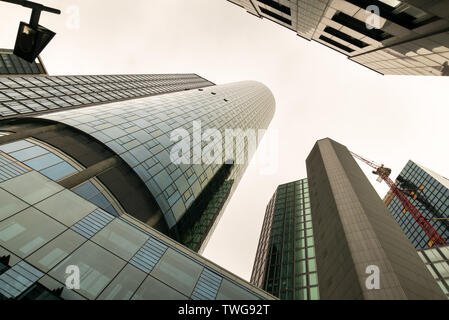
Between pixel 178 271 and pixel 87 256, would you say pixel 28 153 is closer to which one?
pixel 87 256

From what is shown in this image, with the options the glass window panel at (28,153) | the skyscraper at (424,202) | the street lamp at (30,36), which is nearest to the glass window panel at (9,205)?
the glass window panel at (28,153)

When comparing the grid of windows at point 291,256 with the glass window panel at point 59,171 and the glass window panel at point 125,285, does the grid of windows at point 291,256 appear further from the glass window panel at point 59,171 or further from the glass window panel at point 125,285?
the glass window panel at point 59,171

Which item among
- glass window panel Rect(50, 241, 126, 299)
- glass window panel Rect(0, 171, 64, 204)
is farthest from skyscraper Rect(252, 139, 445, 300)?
glass window panel Rect(0, 171, 64, 204)

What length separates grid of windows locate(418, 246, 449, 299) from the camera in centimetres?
3653

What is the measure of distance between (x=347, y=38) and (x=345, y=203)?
20.0 metres

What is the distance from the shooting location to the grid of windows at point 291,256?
122ft

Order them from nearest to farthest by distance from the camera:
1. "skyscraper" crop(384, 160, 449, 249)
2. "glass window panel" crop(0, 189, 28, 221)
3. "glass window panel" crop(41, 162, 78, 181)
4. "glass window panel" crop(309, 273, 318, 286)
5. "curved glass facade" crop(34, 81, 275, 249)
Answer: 1. "glass window panel" crop(0, 189, 28, 221)
2. "glass window panel" crop(41, 162, 78, 181)
3. "curved glass facade" crop(34, 81, 275, 249)
4. "glass window panel" crop(309, 273, 318, 286)
5. "skyscraper" crop(384, 160, 449, 249)

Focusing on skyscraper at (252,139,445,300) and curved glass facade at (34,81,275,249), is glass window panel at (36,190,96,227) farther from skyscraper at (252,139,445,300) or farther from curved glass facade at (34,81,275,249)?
skyscraper at (252,139,445,300)

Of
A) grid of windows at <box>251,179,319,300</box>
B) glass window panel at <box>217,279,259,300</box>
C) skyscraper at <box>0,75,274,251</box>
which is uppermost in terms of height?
glass window panel at <box>217,279,259,300</box>

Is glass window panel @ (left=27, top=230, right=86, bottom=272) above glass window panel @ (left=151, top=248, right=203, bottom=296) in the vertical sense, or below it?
above

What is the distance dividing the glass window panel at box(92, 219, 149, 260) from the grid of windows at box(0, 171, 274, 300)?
53 mm

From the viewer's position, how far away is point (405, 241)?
28094 mm

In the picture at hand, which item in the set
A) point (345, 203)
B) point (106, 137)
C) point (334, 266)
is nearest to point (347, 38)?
point (345, 203)
